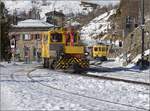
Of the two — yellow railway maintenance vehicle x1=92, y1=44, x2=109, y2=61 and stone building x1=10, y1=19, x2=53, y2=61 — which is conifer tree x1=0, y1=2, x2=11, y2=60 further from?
stone building x1=10, y1=19, x2=53, y2=61

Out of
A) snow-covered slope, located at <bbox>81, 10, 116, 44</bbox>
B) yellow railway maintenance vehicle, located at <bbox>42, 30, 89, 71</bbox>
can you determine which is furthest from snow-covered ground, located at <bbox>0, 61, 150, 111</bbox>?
snow-covered slope, located at <bbox>81, 10, 116, 44</bbox>

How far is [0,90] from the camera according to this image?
64.4 feet

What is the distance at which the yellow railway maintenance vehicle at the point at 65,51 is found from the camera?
112 feet

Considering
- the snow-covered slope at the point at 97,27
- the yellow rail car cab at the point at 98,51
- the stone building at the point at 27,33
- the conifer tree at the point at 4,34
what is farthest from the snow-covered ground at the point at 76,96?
the snow-covered slope at the point at 97,27

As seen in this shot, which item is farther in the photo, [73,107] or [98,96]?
[98,96]

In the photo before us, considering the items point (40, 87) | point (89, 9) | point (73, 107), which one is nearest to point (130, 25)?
A: point (40, 87)

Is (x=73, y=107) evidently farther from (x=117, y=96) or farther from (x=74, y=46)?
(x=74, y=46)

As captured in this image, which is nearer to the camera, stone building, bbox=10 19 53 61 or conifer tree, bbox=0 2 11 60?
conifer tree, bbox=0 2 11 60

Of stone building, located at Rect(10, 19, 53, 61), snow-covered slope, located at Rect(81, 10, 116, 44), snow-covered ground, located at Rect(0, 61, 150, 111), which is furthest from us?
snow-covered slope, located at Rect(81, 10, 116, 44)

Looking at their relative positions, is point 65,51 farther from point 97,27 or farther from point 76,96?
point 97,27

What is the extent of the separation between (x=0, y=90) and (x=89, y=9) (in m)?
166

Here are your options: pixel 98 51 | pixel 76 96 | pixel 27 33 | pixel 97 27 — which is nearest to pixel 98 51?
pixel 98 51

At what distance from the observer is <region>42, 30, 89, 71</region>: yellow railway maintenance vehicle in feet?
112

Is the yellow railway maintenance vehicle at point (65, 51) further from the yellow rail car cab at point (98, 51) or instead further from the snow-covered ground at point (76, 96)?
the yellow rail car cab at point (98, 51)
